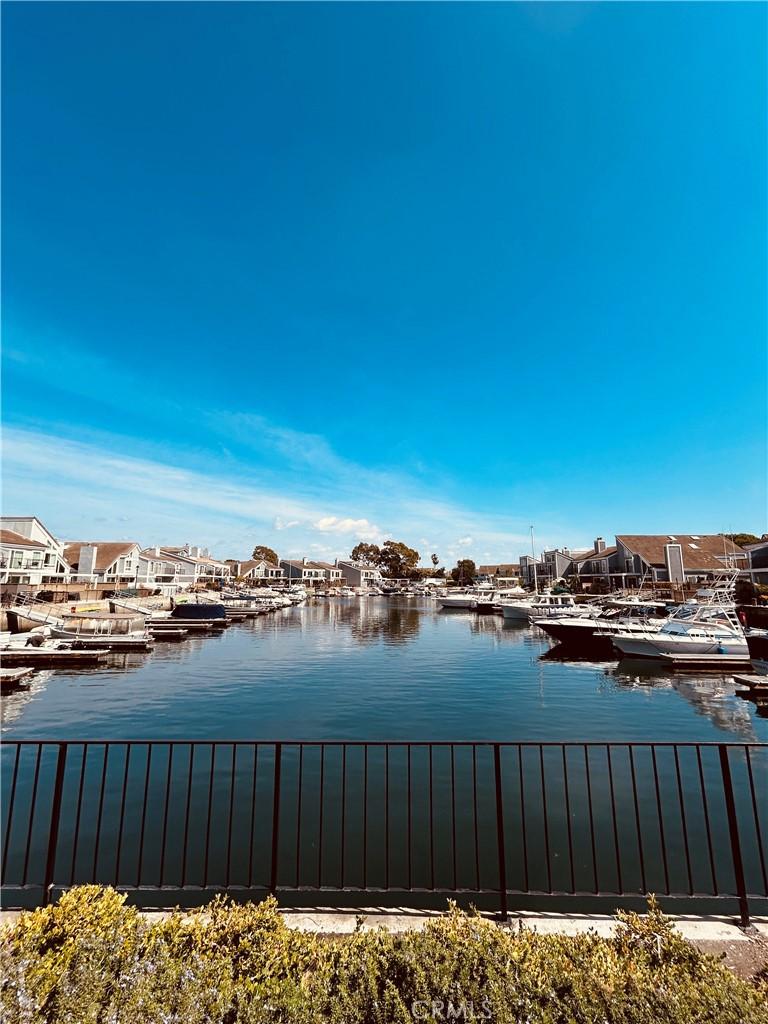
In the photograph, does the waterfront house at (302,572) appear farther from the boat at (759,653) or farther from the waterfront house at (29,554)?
the boat at (759,653)

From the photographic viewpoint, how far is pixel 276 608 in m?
66.3

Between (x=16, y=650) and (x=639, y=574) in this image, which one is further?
(x=639, y=574)

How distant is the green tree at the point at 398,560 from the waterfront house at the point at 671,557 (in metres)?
71.4

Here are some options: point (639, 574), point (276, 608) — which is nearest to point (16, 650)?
point (276, 608)

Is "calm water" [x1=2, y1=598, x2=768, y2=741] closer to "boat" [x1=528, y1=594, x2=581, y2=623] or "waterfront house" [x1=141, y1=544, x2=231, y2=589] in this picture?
"boat" [x1=528, y1=594, x2=581, y2=623]

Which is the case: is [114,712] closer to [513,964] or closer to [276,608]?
[513,964]

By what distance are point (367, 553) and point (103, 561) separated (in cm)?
8865

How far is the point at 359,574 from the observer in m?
126

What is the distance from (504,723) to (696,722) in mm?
6089

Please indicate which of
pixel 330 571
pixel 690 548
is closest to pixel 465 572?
pixel 330 571

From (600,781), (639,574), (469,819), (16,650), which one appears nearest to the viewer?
(469,819)

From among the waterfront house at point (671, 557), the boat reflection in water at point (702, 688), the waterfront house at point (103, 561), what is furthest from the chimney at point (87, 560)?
the waterfront house at point (671, 557)

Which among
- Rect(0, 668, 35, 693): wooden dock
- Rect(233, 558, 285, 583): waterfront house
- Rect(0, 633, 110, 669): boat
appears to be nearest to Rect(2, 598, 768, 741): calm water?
Rect(0, 668, 35, 693): wooden dock

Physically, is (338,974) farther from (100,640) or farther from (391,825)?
(100,640)
